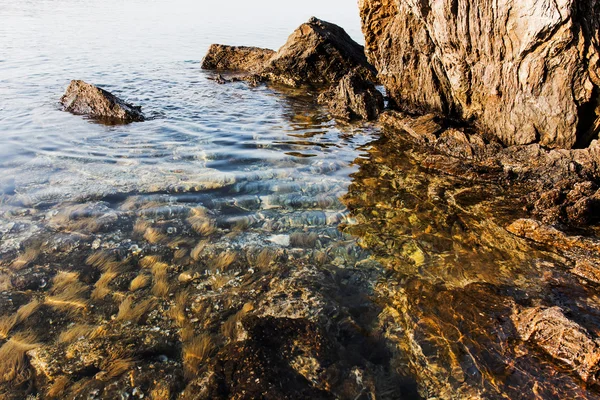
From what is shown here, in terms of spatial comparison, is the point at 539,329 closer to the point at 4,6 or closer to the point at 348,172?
the point at 348,172

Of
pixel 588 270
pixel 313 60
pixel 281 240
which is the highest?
pixel 313 60

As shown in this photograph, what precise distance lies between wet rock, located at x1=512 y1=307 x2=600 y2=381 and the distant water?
133 inches

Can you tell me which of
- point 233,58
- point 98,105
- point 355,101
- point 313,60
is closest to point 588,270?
point 355,101

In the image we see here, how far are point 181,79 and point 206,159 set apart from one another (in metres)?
9.71

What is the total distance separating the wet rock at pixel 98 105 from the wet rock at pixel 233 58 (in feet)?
27.7

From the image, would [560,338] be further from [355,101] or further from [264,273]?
[355,101]

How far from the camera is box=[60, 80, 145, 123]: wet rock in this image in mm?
11133

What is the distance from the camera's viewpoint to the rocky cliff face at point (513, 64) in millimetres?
6504

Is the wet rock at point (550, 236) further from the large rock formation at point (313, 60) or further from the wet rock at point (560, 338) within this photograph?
the large rock formation at point (313, 60)

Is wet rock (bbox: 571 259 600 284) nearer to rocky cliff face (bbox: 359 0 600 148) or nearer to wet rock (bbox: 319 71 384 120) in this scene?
rocky cliff face (bbox: 359 0 600 148)

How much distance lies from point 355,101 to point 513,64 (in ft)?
16.9

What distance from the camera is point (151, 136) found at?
991 cm

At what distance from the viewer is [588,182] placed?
20.2ft

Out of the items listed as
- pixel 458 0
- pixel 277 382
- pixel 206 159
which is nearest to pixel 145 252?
pixel 277 382
